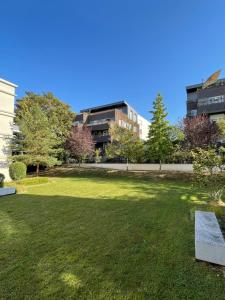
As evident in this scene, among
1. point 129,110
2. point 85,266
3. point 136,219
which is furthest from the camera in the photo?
point 129,110

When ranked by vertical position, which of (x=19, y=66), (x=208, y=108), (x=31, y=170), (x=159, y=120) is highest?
(x=19, y=66)

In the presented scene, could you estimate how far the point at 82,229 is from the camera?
5035mm

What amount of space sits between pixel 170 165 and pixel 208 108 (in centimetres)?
1197

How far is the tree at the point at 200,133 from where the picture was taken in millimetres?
18516

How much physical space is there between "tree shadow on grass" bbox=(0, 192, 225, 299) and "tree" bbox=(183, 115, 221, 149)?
13999 millimetres

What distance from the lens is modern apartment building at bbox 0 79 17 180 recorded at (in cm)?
1730

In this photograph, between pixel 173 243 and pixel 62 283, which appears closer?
pixel 62 283

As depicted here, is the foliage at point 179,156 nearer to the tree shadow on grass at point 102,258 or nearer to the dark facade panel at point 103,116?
the tree shadow on grass at point 102,258

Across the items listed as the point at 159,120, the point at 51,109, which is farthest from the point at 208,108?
the point at 51,109

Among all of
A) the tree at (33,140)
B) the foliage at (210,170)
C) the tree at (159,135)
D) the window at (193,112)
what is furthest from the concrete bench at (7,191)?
the window at (193,112)

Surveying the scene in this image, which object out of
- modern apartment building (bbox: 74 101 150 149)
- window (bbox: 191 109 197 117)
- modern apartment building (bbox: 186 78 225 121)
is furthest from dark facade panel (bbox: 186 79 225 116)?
modern apartment building (bbox: 74 101 150 149)

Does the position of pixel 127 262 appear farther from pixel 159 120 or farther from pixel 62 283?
pixel 159 120

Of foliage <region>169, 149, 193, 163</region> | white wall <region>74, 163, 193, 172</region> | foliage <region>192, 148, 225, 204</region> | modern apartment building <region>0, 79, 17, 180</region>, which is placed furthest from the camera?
white wall <region>74, 163, 193, 172</region>

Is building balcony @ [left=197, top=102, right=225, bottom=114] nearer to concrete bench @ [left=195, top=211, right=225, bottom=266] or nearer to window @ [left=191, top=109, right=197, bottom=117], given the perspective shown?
window @ [left=191, top=109, right=197, bottom=117]
